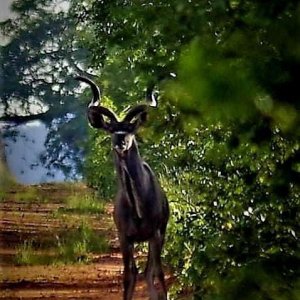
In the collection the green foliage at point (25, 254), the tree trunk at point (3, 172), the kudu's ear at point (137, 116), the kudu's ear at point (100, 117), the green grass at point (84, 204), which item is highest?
the kudu's ear at point (137, 116)

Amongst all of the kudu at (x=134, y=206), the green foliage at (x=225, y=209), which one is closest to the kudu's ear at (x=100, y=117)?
the kudu at (x=134, y=206)

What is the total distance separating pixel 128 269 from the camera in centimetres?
156

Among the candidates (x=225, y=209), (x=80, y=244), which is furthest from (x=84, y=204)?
(x=225, y=209)

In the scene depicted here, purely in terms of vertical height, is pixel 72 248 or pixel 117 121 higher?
pixel 117 121

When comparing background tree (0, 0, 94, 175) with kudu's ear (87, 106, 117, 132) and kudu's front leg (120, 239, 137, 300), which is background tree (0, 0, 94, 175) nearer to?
kudu's ear (87, 106, 117, 132)

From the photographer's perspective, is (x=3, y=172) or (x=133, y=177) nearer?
(x=133, y=177)

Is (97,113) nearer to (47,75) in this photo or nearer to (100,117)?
(100,117)

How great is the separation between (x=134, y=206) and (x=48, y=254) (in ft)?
0.78

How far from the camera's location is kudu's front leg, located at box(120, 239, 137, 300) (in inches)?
61.4

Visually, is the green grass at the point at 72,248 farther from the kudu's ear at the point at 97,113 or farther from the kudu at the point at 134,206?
the kudu's ear at the point at 97,113

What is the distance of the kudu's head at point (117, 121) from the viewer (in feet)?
4.79

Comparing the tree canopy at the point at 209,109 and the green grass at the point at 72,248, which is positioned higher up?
the tree canopy at the point at 209,109

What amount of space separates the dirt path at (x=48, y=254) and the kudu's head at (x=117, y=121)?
152mm

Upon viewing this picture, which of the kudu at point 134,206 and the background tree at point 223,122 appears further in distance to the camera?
the kudu at point 134,206
